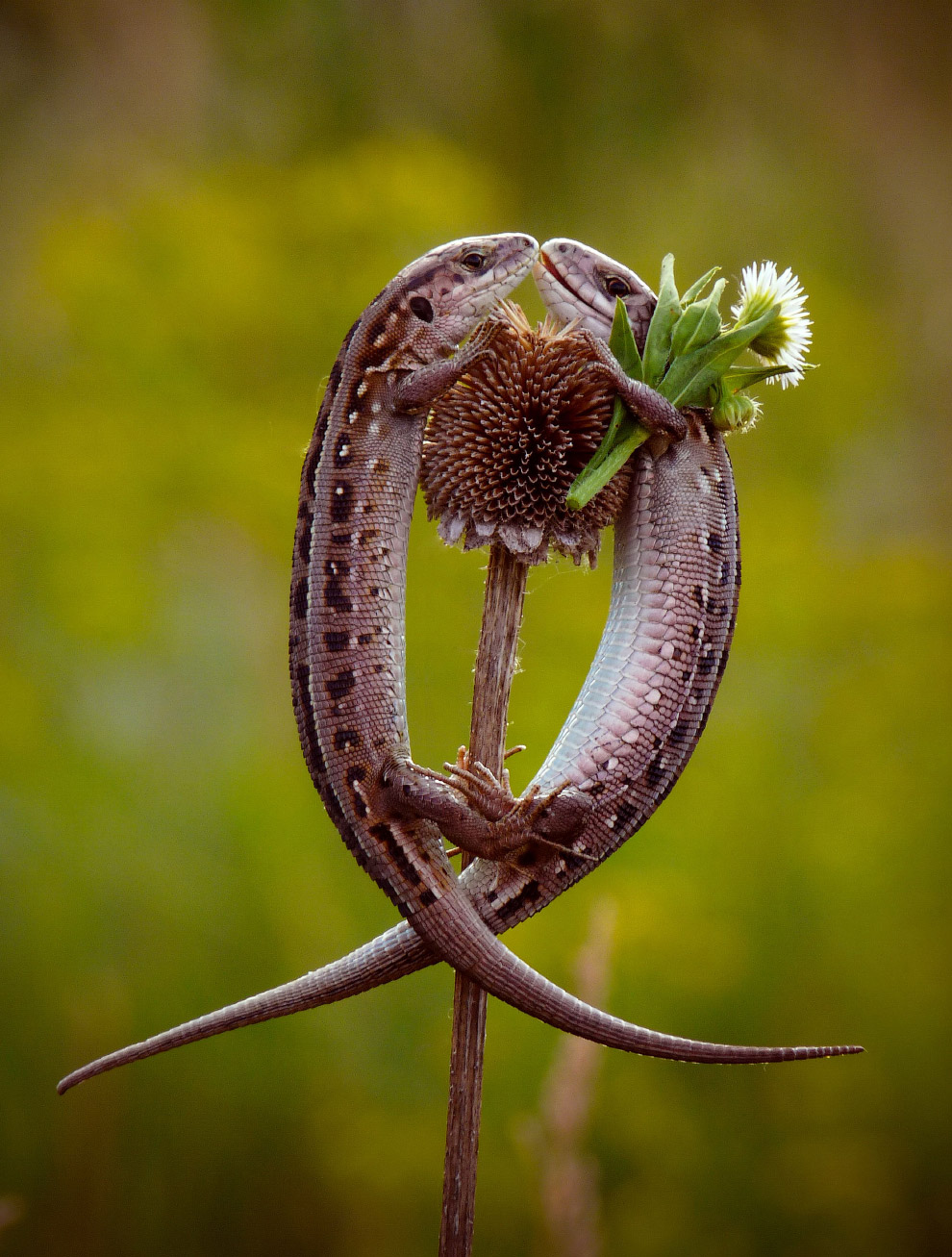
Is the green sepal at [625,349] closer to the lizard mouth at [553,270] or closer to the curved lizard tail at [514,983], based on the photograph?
the lizard mouth at [553,270]

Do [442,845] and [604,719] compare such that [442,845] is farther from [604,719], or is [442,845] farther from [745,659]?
[745,659]

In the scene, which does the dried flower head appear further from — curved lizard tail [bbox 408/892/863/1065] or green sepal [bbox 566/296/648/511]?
curved lizard tail [bbox 408/892/863/1065]

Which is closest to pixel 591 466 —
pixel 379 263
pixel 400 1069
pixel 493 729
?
pixel 493 729

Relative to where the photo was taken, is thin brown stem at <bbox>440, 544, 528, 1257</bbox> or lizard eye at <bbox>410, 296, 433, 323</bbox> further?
lizard eye at <bbox>410, 296, 433, 323</bbox>

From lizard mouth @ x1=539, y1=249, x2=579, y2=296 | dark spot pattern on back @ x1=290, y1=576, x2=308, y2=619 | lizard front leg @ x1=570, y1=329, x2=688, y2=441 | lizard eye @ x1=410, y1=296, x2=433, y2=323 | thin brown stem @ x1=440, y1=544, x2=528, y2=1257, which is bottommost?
thin brown stem @ x1=440, y1=544, x2=528, y2=1257

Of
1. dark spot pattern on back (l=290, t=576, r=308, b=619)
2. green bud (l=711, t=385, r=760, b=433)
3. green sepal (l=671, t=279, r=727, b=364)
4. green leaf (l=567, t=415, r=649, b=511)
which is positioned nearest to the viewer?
green leaf (l=567, t=415, r=649, b=511)

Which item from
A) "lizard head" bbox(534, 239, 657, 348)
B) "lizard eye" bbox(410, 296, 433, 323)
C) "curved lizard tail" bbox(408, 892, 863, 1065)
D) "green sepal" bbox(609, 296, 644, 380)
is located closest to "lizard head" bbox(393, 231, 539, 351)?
"lizard eye" bbox(410, 296, 433, 323)

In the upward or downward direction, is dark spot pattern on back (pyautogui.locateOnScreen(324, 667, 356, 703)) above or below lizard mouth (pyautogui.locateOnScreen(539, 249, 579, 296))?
below
